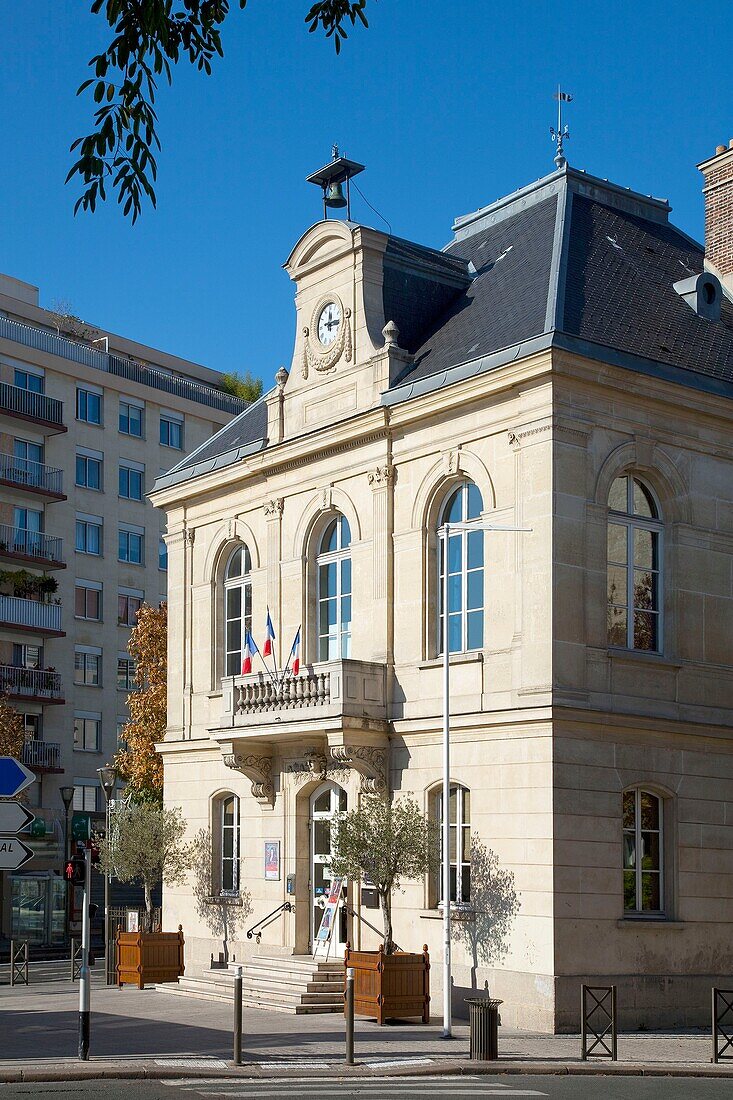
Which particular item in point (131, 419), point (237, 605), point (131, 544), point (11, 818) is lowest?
point (11, 818)

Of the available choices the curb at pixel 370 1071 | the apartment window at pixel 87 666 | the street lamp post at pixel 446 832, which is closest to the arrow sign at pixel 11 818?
the curb at pixel 370 1071

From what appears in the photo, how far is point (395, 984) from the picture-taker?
2366 centimetres

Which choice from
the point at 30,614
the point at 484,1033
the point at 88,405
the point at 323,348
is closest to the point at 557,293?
the point at 323,348

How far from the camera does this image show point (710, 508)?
26.6 meters

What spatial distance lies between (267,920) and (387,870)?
525 centimetres

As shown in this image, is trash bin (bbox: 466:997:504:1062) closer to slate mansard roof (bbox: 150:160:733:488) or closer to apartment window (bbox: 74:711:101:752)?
slate mansard roof (bbox: 150:160:733:488)

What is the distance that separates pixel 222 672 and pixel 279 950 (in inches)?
260

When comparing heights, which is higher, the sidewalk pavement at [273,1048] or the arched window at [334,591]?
the arched window at [334,591]

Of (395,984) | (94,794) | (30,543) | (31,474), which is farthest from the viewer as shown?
(31,474)

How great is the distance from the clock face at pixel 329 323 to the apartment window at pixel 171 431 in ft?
116

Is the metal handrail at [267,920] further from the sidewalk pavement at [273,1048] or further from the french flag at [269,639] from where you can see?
the french flag at [269,639]

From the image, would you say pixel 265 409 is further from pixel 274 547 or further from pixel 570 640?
pixel 570 640

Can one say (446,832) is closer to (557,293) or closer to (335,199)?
(557,293)

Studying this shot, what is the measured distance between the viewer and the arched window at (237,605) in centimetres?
3259
